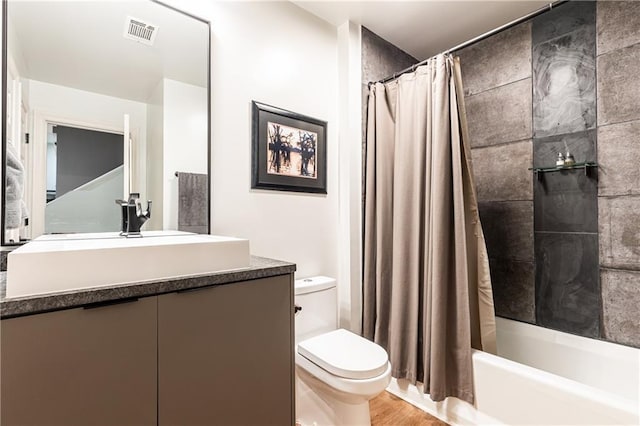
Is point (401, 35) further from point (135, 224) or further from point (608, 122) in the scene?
point (135, 224)

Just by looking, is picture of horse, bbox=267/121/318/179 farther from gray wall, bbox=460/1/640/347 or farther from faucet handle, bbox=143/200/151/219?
gray wall, bbox=460/1/640/347

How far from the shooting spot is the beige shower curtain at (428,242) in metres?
1.66

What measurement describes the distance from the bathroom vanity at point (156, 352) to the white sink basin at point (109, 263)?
0.20 feet

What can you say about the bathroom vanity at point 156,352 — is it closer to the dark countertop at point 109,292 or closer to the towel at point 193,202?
the dark countertop at point 109,292

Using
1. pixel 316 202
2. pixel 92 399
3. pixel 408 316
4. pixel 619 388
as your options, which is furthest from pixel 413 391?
pixel 92 399

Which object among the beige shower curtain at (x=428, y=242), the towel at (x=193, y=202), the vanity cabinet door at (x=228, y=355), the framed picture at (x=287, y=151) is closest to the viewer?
the vanity cabinet door at (x=228, y=355)

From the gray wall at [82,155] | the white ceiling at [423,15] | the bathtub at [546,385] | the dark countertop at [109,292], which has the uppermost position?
the white ceiling at [423,15]

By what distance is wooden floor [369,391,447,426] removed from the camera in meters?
1.72

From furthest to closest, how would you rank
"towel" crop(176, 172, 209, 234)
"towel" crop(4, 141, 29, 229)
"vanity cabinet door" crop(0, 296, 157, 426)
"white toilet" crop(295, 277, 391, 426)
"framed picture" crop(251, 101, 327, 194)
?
"framed picture" crop(251, 101, 327, 194)
"towel" crop(176, 172, 209, 234)
"white toilet" crop(295, 277, 391, 426)
"towel" crop(4, 141, 29, 229)
"vanity cabinet door" crop(0, 296, 157, 426)

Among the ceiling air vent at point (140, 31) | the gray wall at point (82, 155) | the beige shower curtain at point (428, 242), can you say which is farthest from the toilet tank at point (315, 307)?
the ceiling air vent at point (140, 31)

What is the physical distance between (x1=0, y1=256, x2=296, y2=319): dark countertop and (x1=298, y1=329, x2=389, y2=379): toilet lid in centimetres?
61

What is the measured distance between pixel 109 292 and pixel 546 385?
5.71 feet

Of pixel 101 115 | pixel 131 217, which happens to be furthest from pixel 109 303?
pixel 101 115

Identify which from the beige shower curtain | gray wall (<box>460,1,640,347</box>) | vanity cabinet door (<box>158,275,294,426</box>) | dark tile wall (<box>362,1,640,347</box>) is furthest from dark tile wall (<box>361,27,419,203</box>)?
vanity cabinet door (<box>158,275,294,426</box>)
